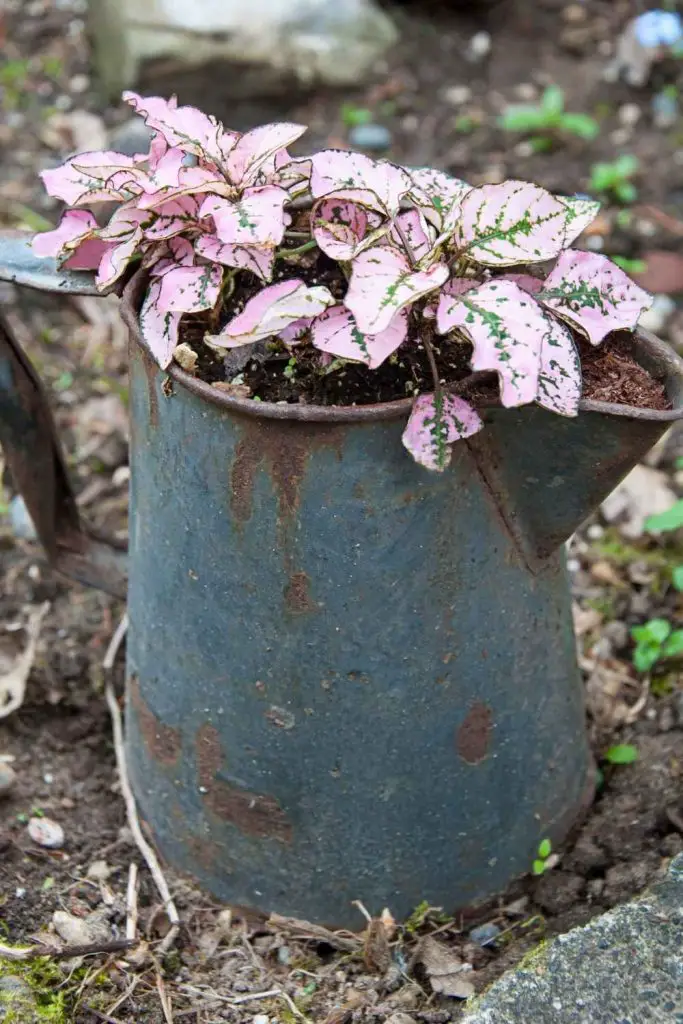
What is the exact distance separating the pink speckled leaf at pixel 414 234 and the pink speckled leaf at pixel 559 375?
13 centimetres

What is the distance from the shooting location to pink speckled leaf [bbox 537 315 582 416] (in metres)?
0.97

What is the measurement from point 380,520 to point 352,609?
10 centimetres

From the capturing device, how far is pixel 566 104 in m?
2.94

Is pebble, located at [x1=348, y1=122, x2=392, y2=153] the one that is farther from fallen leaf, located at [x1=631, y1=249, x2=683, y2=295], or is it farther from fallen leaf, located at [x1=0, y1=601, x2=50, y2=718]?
fallen leaf, located at [x1=0, y1=601, x2=50, y2=718]

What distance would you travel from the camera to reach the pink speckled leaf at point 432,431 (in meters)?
0.98

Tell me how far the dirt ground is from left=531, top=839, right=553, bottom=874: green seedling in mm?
23

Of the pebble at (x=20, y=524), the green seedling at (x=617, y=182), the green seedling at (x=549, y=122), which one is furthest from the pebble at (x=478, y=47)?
the pebble at (x=20, y=524)

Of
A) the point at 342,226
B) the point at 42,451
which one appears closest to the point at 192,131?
the point at 342,226

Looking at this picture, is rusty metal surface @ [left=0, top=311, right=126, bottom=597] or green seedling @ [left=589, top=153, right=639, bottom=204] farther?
green seedling @ [left=589, top=153, right=639, bottom=204]

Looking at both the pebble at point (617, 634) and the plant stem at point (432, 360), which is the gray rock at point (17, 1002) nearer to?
the plant stem at point (432, 360)

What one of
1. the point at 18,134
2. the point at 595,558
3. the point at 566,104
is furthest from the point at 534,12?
the point at 595,558

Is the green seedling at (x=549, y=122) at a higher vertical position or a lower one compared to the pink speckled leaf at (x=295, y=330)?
lower

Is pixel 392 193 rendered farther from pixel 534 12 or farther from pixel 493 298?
pixel 534 12

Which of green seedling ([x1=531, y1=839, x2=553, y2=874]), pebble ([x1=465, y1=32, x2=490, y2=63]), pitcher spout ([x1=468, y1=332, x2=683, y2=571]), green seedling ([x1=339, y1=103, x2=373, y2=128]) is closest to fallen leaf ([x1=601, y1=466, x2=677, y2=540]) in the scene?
green seedling ([x1=531, y1=839, x2=553, y2=874])
